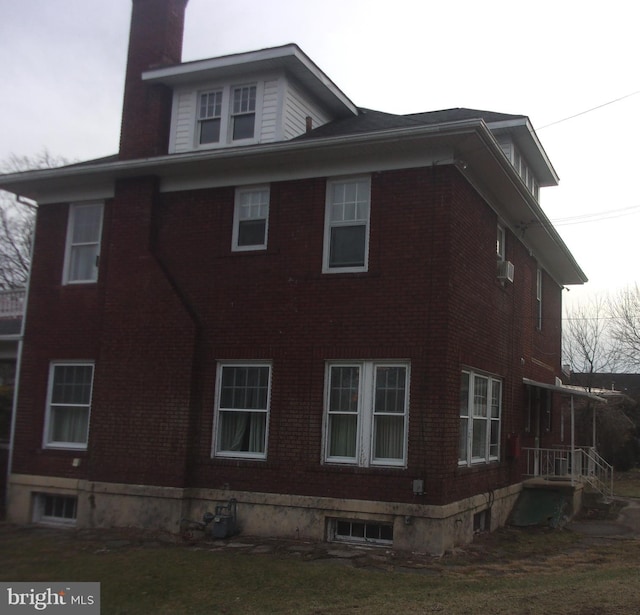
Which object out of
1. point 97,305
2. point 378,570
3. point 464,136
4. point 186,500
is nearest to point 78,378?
point 97,305

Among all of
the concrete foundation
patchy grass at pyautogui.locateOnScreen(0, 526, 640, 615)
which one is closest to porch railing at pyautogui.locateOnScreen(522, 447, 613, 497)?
the concrete foundation

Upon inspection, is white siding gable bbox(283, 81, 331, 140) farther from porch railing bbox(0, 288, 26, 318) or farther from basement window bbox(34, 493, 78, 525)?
basement window bbox(34, 493, 78, 525)

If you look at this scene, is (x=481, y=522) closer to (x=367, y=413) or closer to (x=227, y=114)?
(x=367, y=413)

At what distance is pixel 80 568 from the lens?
10062 millimetres

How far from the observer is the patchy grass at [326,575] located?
808 centimetres

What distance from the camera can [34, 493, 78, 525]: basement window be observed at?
13922mm

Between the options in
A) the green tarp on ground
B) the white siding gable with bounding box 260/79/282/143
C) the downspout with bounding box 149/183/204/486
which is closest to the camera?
the downspout with bounding box 149/183/204/486

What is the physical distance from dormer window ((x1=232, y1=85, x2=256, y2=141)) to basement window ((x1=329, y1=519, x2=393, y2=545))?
7372mm

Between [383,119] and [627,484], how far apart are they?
18.4 meters

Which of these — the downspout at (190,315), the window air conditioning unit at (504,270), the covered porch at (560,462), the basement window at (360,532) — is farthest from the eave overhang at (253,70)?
the basement window at (360,532)

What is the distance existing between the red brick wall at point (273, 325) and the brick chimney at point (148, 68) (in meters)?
1.03

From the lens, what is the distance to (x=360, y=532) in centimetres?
1186

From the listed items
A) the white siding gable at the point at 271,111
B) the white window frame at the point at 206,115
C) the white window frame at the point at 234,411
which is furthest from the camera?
the white window frame at the point at 206,115

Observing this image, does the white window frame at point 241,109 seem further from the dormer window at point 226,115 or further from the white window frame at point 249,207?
the white window frame at point 249,207
